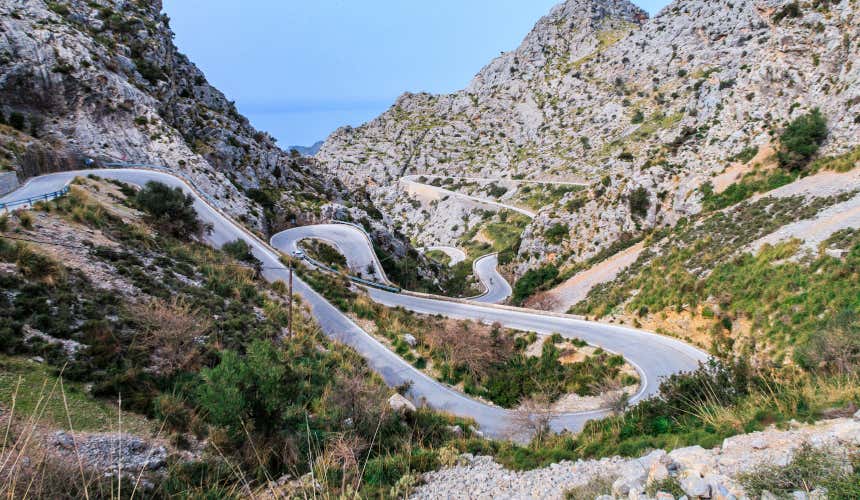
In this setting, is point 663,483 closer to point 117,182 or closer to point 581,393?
point 581,393

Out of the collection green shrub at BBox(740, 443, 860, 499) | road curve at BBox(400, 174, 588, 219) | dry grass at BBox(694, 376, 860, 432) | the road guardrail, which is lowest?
dry grass at BBox(694, 376, 860, 432)

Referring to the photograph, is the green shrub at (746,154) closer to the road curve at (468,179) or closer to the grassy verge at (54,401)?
the road curve at (468,179)

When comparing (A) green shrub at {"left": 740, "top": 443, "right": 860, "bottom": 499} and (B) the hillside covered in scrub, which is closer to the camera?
(A) green shrub at {"left": 740, "top": 443, "right": 860, "bottom": 499}

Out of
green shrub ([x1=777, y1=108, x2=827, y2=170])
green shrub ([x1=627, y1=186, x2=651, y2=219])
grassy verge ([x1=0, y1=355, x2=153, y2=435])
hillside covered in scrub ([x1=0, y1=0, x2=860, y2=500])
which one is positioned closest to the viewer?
hillside covered in scrub ([x1=0, y1=0, x2=860, y2=500])

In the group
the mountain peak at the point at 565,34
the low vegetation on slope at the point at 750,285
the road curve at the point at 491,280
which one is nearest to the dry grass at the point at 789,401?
the low vegetation on slope at the point at 750,285

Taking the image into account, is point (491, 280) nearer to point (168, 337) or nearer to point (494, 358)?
point (494, 358)

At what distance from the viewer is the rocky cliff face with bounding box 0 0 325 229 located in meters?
28.2

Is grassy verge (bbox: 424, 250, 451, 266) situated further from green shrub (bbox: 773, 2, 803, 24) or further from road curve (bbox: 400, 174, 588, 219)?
green shrub (bbox: 773, 2, 803, 24)

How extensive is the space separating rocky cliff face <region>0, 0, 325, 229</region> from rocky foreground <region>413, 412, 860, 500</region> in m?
28.3

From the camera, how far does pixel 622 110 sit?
70.1m

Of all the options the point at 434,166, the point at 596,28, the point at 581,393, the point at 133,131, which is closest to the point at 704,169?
the point at 581,393

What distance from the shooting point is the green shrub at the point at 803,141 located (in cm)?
2381

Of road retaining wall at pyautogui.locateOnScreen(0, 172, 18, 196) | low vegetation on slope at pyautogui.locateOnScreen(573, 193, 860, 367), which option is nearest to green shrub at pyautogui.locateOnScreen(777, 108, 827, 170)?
low vegetation on slope at pyautogui.locateOnScreen(573, 193, 860, 367)

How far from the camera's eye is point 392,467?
6785mm
